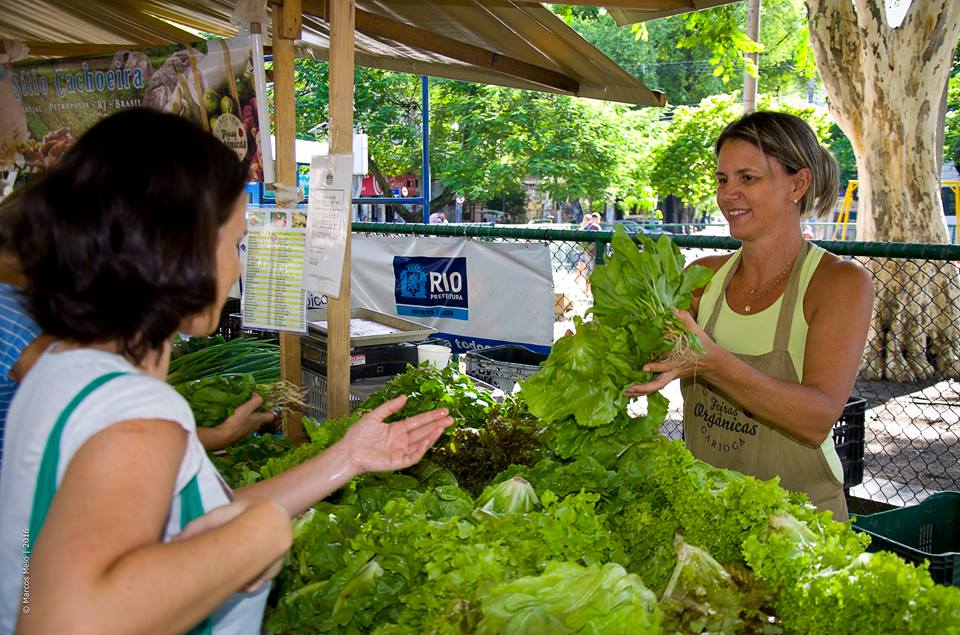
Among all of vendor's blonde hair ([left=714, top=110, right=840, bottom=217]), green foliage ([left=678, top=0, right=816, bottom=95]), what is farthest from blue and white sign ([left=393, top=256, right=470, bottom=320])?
green foliage ([left=678, top=0, right=816, bottom=95])

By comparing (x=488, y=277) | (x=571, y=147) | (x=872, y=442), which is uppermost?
(x=571, y=147)

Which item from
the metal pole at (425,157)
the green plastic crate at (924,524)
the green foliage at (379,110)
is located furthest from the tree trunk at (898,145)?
the green foliage at (379,110)

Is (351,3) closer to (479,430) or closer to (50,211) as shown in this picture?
(479,430)

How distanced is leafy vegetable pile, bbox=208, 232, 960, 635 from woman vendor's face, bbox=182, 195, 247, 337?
902 millimetres

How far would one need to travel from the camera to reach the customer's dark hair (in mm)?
1254

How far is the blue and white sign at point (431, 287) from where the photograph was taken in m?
6.27

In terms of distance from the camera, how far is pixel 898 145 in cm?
1004

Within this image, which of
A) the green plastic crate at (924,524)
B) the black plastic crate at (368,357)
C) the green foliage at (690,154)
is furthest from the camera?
the green foliage at (690,154)

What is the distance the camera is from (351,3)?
329cm

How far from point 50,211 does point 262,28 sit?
259cm

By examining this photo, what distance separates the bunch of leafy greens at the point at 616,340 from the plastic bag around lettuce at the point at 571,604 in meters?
0.74

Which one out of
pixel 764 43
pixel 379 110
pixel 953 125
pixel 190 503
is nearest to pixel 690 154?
pixel 953 125

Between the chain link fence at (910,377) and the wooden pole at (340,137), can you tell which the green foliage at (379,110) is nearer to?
the chain link fence at (910,377)

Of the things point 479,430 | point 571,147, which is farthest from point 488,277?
point 571,147
